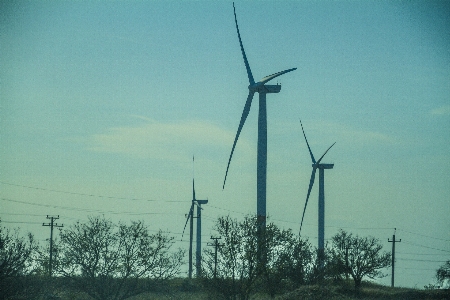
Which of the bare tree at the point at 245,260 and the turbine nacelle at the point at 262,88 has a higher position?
the turbine nacelle at the point at 262,88

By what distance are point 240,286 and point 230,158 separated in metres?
15.6

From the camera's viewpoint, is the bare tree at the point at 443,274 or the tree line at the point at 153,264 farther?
the bare tree at the point at 443,274

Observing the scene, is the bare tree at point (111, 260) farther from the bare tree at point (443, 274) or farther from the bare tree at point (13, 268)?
the bare tree at point (443, 274)

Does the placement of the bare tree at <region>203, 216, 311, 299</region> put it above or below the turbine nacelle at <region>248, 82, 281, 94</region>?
below

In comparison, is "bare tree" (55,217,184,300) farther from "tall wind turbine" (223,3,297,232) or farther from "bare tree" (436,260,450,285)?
"bare tree" (436,260,450,285)

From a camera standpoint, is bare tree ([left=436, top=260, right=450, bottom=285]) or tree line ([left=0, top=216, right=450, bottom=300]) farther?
bare tree ([left=436, top=260, right=450, bottom=285])

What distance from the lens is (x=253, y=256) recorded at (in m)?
59.6

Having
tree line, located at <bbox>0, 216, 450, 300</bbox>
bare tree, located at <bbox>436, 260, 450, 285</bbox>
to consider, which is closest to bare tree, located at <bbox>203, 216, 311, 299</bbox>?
tree line, located at <bbox>0, 216, 450, 300</bbox>

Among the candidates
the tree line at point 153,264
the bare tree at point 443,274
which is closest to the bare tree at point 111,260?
the tree line at point 153,264

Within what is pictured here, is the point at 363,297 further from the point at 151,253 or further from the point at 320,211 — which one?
the point at 151,253

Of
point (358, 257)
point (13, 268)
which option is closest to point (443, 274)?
point (358, 257)

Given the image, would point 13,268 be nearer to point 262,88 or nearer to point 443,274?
point 262,88

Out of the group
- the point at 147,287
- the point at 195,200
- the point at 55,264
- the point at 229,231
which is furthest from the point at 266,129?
the point at 195,200

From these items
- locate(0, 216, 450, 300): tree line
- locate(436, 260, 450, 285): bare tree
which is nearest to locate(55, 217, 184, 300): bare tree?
locate(0, 216, 450, 300): tree line
